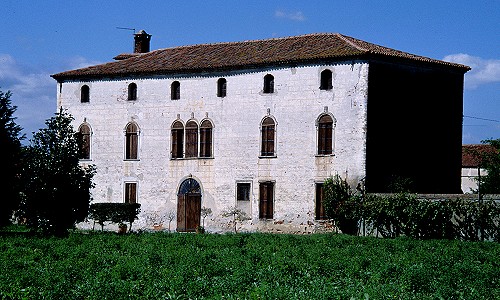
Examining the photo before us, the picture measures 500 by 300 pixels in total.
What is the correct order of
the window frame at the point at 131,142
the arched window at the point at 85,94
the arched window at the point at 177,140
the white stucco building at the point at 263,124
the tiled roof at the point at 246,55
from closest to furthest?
the white stucco building at the point at 263,124, the tiled roof at the point at 246,55, the arched window at the point at 177,140, the window frame at the point at 131,142, the arched window at the point at 85,94

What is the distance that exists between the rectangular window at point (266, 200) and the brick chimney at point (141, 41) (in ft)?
46.2

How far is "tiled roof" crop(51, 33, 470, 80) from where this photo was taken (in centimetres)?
3378

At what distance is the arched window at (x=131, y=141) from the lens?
38688mm

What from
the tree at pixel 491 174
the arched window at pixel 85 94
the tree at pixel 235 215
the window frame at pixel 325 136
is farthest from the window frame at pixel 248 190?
the tree at pixel 491 174

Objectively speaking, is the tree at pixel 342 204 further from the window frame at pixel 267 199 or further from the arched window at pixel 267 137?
the arched window at pixel 267 137

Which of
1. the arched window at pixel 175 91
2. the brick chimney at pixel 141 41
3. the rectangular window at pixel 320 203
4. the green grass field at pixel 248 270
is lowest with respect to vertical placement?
the green grass field at pixel 248 270

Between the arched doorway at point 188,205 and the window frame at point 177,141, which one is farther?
the window frame at point 177,141

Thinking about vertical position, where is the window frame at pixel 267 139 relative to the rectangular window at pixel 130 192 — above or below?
above

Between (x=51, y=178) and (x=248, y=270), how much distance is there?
14.6 meters

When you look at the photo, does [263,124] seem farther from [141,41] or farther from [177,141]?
[141,41]

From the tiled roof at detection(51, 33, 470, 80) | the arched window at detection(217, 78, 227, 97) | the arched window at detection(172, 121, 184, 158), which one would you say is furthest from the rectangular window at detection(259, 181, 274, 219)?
the tiled roof at detection(51, 33, 470, 80)

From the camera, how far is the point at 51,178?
28781 millimetres

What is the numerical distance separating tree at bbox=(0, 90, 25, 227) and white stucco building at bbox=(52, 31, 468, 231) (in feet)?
21.7

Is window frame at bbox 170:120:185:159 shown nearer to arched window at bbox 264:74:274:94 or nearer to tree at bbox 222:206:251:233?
tree at bbox 222:206:251:233
